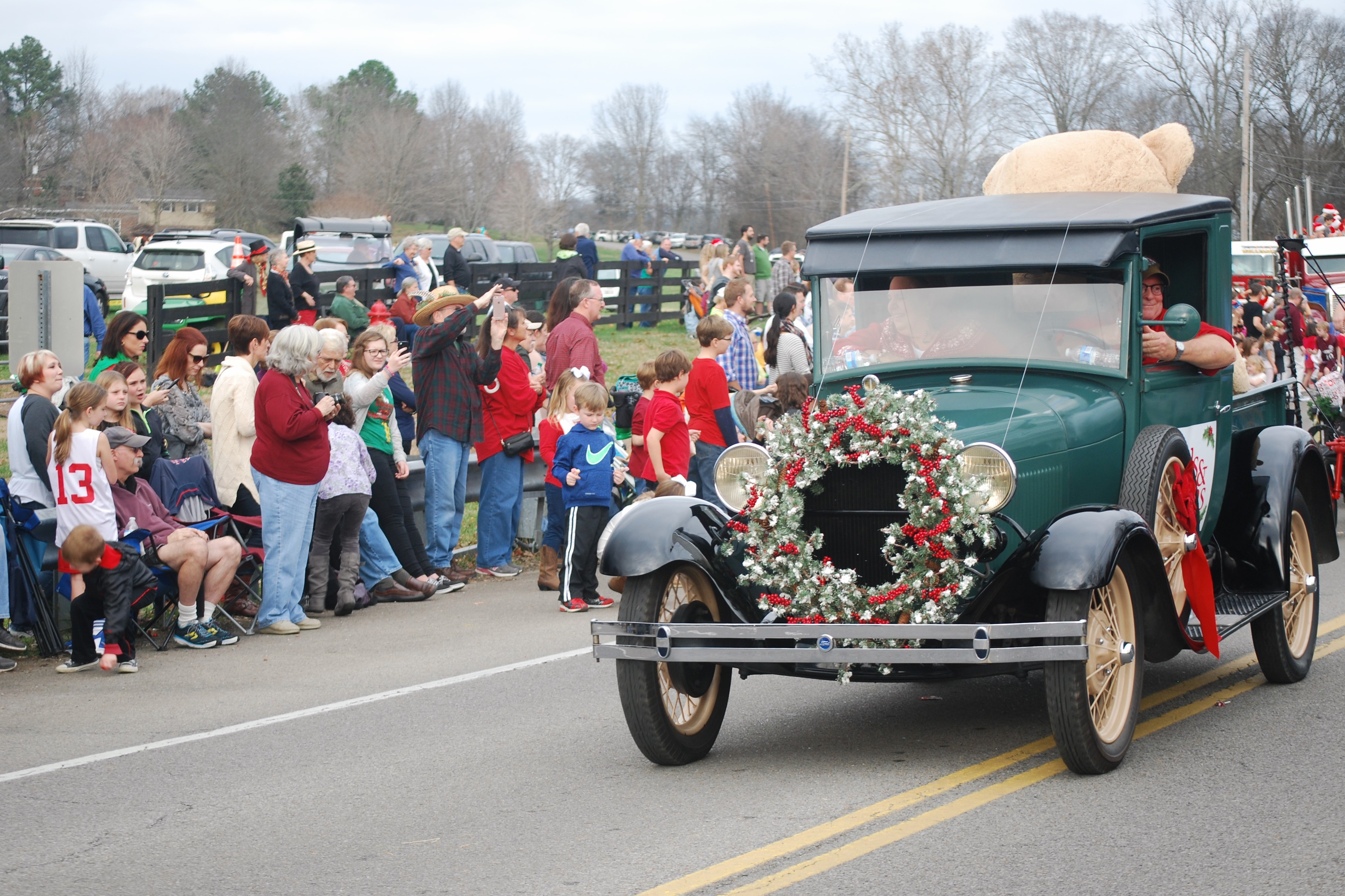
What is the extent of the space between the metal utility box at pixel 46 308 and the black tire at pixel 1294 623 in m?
8.82

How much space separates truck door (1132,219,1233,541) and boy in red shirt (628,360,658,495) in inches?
196

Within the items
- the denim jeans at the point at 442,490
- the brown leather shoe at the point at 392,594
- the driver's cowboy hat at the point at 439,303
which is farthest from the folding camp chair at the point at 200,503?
the driver's cowboy hat at the point at 439,303

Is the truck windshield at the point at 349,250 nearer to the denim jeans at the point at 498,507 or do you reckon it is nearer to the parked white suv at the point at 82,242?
the parked white suv at the point at 82,242

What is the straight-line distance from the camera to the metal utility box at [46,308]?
1109 centimetres

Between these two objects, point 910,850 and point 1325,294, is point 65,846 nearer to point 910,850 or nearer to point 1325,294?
point 910,850

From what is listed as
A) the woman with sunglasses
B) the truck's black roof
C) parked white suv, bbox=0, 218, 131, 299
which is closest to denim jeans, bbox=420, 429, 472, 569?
the woman with sunglasses

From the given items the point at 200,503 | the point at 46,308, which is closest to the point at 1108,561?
the point at 200,503

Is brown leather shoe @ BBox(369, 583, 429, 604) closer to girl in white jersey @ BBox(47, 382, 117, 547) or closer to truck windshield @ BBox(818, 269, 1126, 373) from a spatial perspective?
girl in white jersey @ BBox(47, 382, 117, 547)

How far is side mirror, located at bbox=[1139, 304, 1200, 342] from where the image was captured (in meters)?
6.34

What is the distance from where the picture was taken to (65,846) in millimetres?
5191

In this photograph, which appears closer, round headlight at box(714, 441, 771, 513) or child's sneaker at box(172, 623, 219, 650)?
round headlight at box(714, 441, 771, 513)

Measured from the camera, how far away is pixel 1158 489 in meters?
6.24

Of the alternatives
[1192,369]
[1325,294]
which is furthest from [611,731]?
[1325,294]

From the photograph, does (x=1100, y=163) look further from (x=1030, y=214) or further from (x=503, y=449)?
(x=503, y=449)
